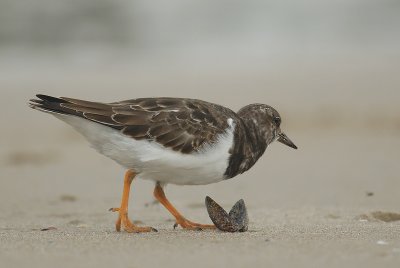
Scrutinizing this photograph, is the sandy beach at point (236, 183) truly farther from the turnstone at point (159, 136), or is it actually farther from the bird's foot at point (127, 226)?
the turnstone at point (159, 136)

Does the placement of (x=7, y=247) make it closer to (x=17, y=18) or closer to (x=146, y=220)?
(x=146, y=220)

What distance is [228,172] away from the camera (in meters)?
4.71

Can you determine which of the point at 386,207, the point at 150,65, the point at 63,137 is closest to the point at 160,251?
the point at 386,207

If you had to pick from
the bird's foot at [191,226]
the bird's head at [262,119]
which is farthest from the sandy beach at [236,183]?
the bird's head at [262,119]

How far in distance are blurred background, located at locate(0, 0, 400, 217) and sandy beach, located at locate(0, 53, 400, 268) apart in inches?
1.4

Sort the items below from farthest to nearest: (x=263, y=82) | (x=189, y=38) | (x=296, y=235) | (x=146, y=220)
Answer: (x=189, y=38) < (x=263, y=82) < (x=146, y=220) < (x=296, y=235)

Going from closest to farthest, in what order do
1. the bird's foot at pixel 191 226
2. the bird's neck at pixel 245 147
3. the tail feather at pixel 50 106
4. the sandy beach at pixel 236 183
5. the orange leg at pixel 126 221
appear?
1. the sandy beach at pixel 236 183
2. the tail feather at pixel 50 106
3. the orange leg at pixel 126 221
4. the bird's neck at pixel 245 147
5. the bird's foot at pixel 191 226

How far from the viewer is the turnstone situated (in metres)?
4.48

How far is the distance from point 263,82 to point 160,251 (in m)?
7.91

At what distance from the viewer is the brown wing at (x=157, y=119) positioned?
4480 millimetres

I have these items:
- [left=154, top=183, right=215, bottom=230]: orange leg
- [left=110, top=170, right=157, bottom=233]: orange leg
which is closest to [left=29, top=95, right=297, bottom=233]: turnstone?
[left=110, top=170, right=157, bottom=233]: orange leg

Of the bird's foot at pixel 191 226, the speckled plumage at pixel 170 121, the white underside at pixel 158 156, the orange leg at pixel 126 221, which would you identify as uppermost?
the speckled plumage at pixel 170 121

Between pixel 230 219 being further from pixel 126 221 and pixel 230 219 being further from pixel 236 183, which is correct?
pixel 236 183

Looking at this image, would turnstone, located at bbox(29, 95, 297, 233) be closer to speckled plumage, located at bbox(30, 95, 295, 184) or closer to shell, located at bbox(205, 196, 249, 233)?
speckled plumage, located at bbox(30, 95, 295, 184)
